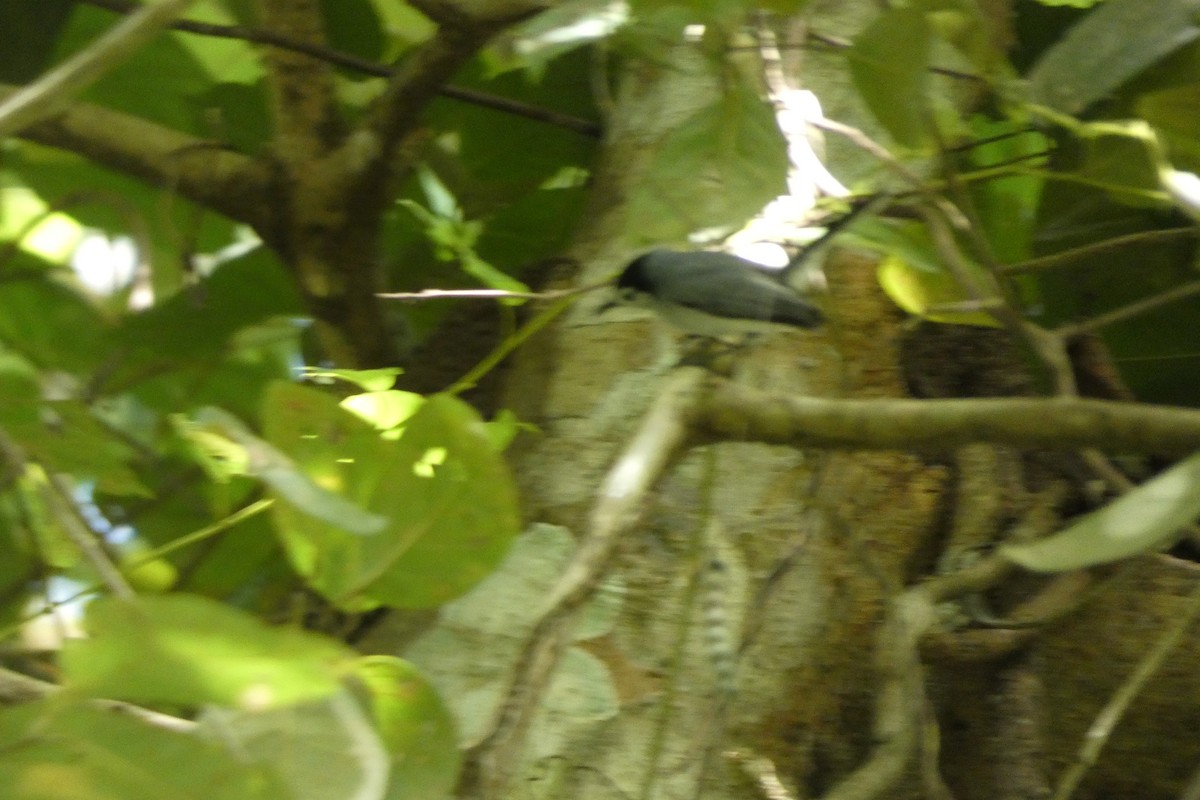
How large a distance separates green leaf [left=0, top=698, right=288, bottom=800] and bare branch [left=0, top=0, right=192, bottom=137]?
0.23 meters

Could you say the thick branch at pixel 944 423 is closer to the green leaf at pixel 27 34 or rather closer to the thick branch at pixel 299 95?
the thick branch at pixel 299 95

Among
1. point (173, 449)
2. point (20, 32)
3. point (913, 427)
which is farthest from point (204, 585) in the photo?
point (913, 427)

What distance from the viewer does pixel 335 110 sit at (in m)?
0.89

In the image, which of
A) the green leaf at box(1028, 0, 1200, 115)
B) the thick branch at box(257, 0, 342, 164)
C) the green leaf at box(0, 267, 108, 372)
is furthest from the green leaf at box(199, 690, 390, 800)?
the green leaf at box(0, 267, 108, 372)

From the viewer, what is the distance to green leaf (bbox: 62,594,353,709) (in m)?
0.31

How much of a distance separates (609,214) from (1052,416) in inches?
17.6

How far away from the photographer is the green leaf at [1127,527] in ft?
1.25

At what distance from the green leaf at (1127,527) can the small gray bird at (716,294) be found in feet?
1.01

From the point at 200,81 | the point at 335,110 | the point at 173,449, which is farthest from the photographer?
the point at 173,449

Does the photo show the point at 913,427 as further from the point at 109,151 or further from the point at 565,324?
the point at 109,151

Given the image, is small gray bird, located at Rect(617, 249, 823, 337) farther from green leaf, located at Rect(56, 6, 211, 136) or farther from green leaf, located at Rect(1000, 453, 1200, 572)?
green leaf, located at Rect(56, 6, 211, 136)

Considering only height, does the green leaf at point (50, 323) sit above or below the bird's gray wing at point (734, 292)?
below

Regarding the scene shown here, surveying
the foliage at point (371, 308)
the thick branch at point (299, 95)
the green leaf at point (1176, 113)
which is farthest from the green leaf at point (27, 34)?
the green leaf at point (1176, 113)

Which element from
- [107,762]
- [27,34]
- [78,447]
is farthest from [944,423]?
[27,34]
